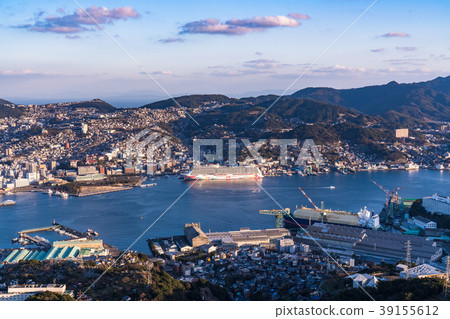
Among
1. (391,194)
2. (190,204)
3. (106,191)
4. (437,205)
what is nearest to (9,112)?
(106,191)

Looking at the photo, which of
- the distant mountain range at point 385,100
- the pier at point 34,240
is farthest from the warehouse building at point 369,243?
the distant mountain range at point 385,100

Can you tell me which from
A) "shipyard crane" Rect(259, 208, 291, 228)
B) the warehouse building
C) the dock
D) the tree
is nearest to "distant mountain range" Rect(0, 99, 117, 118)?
the dock

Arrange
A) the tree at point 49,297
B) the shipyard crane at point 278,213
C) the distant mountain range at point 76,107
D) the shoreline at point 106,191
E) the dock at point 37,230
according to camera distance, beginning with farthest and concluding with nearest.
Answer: the distant mountain range at point 76,107 < the shoreline at point 106,191 < the shipyard crane at point 278,213 < the dock at point 37,230 < the tree at point 49,297

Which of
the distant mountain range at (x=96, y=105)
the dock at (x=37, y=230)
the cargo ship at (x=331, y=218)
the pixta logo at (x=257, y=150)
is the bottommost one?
the dock at (x=37, y=230)

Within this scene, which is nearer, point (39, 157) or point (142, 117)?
point (39, 157)

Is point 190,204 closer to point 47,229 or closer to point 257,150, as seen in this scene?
point 47,229

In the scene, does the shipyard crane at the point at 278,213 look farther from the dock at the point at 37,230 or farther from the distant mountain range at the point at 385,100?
the distant mountain range at the point at 385,100

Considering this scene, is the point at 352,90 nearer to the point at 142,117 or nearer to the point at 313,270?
the point at 142,117
